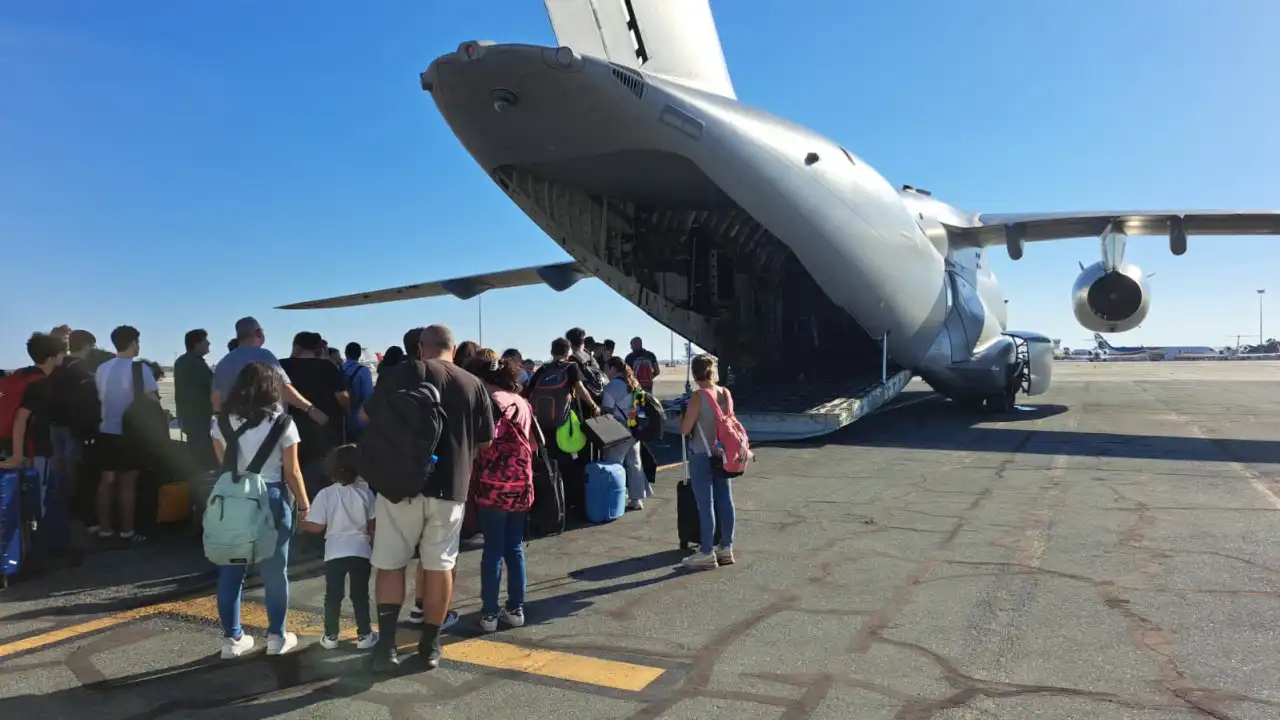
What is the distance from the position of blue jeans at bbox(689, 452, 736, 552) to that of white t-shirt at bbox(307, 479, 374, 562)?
218 centimetres

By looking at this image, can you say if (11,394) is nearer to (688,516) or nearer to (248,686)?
(248,686)

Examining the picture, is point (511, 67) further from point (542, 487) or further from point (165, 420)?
point (542, 487)

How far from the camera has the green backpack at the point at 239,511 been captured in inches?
146

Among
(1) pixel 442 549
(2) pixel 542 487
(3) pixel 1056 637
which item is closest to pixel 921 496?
(3) pixel 1056 637

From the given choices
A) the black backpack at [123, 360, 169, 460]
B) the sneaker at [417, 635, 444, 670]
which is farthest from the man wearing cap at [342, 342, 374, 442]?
the sneaker at [417, 635, 444, 670]

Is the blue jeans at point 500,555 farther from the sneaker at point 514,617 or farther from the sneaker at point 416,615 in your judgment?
the sneaker at point 416,615

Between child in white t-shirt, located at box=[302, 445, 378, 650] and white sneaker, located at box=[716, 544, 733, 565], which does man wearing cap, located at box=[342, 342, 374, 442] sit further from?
white sneaker, located at box=[716, 544, 733, 565]

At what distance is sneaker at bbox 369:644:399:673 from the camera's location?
3.59m

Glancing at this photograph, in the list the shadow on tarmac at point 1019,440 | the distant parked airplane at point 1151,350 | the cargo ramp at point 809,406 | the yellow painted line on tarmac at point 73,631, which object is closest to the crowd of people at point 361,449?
the yellow painted line on tarmac at point 73,631

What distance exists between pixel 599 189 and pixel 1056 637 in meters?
9.02

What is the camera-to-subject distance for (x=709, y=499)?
530 centimetres

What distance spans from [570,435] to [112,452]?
3516 mm

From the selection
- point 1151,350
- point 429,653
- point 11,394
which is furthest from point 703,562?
point 1151,350

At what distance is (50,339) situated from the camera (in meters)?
6.01
